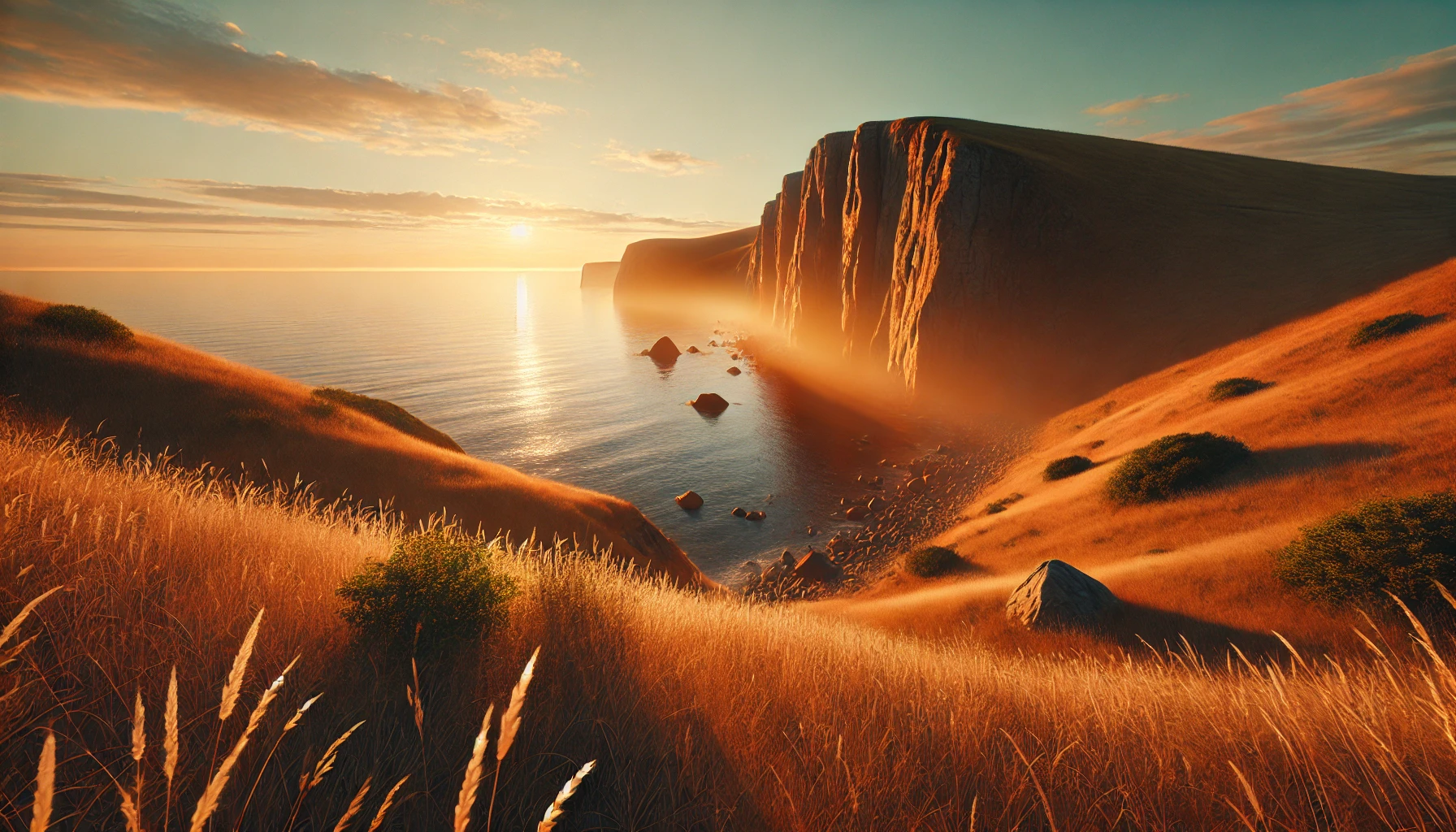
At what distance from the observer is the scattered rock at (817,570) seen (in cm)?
2720

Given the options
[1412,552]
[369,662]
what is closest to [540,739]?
[369,662]

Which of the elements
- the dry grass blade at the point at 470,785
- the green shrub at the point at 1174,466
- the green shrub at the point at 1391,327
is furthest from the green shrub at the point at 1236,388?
the dry grass blade at the point at 470,785

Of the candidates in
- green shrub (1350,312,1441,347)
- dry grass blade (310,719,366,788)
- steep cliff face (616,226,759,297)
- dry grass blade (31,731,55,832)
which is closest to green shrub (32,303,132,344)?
dry grass blade (310,719,366,788)

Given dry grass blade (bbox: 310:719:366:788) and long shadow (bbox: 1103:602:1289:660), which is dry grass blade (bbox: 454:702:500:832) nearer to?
dry grass blade (bbox: 310:719:366:788)

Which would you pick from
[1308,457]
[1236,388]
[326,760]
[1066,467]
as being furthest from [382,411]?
[1236,388]

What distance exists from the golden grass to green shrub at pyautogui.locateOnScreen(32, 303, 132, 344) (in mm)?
23029

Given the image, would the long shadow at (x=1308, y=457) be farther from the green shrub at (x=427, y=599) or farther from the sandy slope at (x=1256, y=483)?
the green shrub at (x=427, y=599)

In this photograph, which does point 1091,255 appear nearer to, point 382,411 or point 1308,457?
point 1308,457

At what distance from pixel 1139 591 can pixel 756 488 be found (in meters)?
24.5

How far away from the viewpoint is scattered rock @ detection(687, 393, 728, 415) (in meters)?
55.9

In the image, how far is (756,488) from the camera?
38562mm

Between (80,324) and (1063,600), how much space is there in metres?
36.0

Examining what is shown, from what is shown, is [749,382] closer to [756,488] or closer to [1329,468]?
[756,488]

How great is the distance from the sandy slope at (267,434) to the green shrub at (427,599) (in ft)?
35.4
